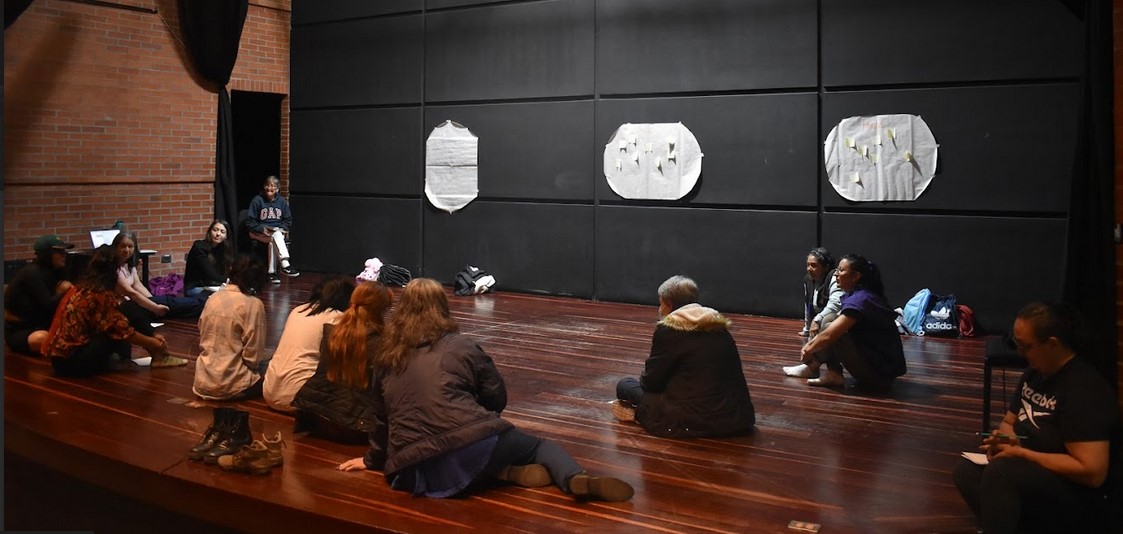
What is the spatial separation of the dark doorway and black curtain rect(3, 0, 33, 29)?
290 cm

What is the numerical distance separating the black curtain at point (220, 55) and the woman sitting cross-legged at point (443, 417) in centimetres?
697

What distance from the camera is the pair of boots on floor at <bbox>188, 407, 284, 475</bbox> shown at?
4242 millimetres

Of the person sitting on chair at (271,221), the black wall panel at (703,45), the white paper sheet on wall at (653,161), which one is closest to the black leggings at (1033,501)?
the black wall panel at (703,45)

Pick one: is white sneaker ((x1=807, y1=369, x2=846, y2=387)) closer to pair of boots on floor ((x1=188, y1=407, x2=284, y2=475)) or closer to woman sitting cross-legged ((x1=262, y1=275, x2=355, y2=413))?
woman sitting cross-legged ((x1=262, y1=275, x2=355, y2=413))

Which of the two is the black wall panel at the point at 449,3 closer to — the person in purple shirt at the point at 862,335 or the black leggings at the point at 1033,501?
the person in purple shirt at the point at 862,335

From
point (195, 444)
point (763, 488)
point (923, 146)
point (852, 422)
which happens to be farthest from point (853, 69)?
point (195, 444)

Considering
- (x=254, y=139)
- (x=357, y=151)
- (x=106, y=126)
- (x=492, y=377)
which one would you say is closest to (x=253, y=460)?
(x=492, y=377)

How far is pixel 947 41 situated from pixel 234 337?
559 centimetres

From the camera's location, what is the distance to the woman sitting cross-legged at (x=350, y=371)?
4535mm

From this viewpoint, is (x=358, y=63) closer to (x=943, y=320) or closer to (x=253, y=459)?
(x=943, y=320)

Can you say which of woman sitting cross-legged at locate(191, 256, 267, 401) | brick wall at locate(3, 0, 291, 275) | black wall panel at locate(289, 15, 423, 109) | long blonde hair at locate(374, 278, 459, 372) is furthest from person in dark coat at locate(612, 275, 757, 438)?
brick wall at locate(3, 0, 291, 275)

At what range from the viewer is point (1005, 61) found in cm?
751

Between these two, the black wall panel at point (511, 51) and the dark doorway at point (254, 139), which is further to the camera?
the dark doorway at point (254, 139)

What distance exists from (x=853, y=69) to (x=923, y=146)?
33.0 inches
